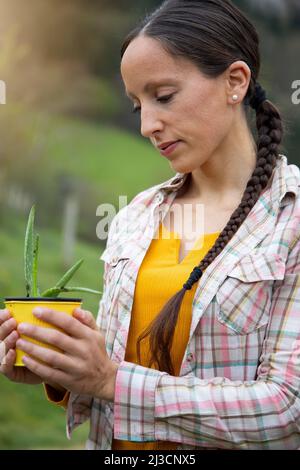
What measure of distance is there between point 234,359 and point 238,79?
64cm

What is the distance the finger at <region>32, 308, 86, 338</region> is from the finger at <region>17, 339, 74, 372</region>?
0.05 metres

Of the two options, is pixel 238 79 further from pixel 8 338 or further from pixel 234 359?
pixel 8 338

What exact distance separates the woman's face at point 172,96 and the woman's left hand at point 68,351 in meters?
0.47

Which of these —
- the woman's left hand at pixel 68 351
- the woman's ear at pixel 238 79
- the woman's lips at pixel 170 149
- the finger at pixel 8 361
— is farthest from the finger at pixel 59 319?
the woman's ear at pixel 238 79

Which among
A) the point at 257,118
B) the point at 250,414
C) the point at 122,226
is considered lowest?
the point at 250,414

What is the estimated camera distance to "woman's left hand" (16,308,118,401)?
4.11 feet

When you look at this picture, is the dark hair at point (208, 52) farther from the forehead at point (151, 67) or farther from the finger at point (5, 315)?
the finger at point (5, 315)

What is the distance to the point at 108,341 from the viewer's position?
5.26 feet

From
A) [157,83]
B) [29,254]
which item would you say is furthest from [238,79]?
[29,254]

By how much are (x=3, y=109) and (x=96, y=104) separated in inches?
22.1

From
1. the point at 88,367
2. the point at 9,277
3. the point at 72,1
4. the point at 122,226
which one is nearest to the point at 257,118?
the point at 122,226

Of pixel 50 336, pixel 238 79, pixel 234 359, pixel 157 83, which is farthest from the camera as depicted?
pixel 238 79

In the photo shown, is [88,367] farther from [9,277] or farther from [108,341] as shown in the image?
[9,277]

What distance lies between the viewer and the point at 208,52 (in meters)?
1.56
